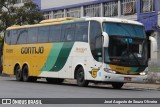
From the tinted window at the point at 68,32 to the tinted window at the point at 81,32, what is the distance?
17.5 inches

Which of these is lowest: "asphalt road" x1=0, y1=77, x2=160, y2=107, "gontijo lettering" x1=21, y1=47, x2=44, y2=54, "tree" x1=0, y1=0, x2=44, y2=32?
"asphalt road" x1=0, y1=77, x2=160, y2=107

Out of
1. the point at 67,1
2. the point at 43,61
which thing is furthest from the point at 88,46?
the point at 67,1

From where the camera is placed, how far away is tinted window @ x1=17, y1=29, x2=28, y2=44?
30.9 meters

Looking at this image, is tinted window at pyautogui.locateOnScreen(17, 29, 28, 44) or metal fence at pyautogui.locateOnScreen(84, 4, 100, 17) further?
metal fence at pyautogui.locateOnScreen(84, 4, 100, 17)

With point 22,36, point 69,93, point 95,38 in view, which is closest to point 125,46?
point 95,38

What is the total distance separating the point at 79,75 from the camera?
2519 centimetres

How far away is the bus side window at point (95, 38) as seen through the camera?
23703mm

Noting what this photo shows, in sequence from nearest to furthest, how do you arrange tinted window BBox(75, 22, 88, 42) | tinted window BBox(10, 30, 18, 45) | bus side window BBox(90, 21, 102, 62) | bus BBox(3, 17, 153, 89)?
bus BBox(3, 17, 153, 89)
bus side window BBox(90, 21, 102, 62)
tinted window BBox(75, 22, 88, 42)
tinted window BBox(10, 30, 18, 45)

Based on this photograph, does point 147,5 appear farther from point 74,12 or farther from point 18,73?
point 18,73

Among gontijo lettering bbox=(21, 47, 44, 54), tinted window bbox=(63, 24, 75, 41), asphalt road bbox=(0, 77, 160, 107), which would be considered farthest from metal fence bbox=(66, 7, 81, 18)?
asphalt road bbox=(0, 77, 160, 107)

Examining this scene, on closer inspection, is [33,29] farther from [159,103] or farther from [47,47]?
[159,103]

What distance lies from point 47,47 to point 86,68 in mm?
4519

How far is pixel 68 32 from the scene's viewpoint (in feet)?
86.5

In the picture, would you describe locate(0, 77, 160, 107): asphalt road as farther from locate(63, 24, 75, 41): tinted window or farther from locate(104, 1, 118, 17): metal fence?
locate(104, 1, 118, 17): metal fence
